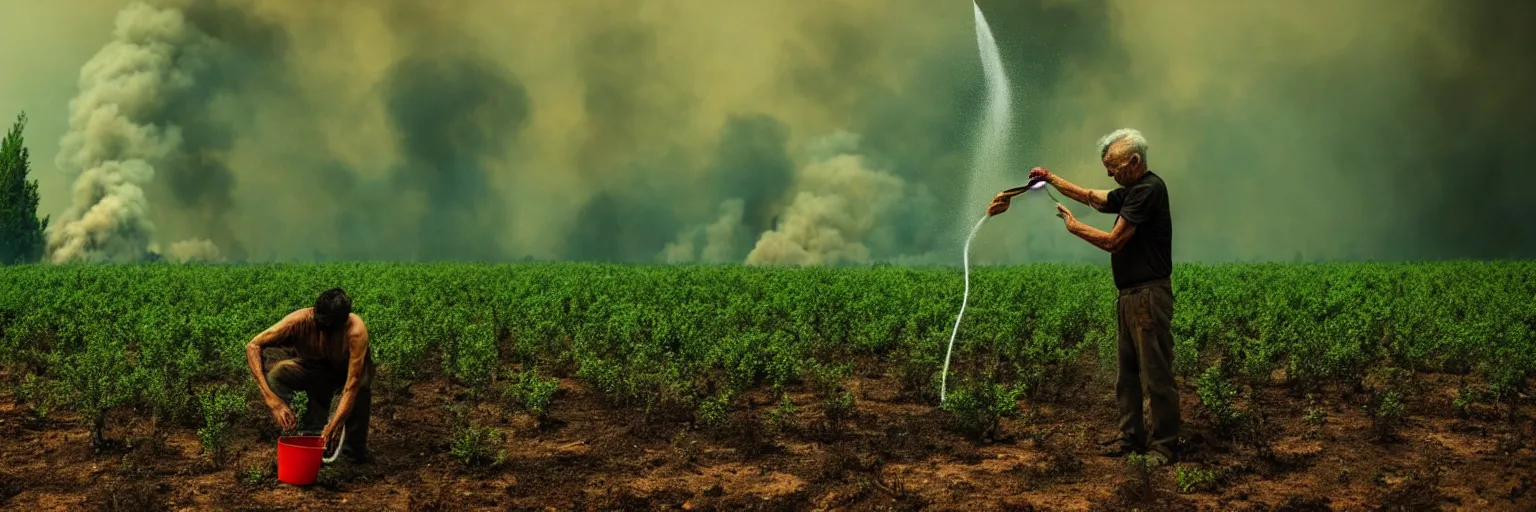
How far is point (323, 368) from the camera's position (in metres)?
9.13

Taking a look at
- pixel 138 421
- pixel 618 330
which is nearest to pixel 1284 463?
pixel 618 330

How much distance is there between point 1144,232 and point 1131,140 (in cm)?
66

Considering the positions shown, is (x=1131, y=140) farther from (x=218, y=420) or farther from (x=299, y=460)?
Answer: (x=218, y=420)

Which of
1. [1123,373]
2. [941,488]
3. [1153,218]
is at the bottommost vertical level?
[941,488]

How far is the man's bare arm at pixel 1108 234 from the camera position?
867cm

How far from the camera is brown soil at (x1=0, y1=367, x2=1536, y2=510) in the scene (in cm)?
867

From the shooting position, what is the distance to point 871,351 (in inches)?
590

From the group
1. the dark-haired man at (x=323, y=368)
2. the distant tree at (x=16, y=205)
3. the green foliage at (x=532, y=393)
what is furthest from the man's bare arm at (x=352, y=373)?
the distant tree at (x=16, y=205)

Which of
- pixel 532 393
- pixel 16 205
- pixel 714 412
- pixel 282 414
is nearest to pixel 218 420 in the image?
pixel 282 414

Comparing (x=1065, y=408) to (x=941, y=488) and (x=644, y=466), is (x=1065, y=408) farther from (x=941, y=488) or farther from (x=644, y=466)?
(x=644, y=466)

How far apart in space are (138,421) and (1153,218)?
8719 millimetres

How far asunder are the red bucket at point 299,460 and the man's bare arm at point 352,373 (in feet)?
0.75

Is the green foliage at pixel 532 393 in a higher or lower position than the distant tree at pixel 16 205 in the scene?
lower

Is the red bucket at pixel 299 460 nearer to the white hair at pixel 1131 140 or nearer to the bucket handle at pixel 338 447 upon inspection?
the bucket handle at pixel 338 447
